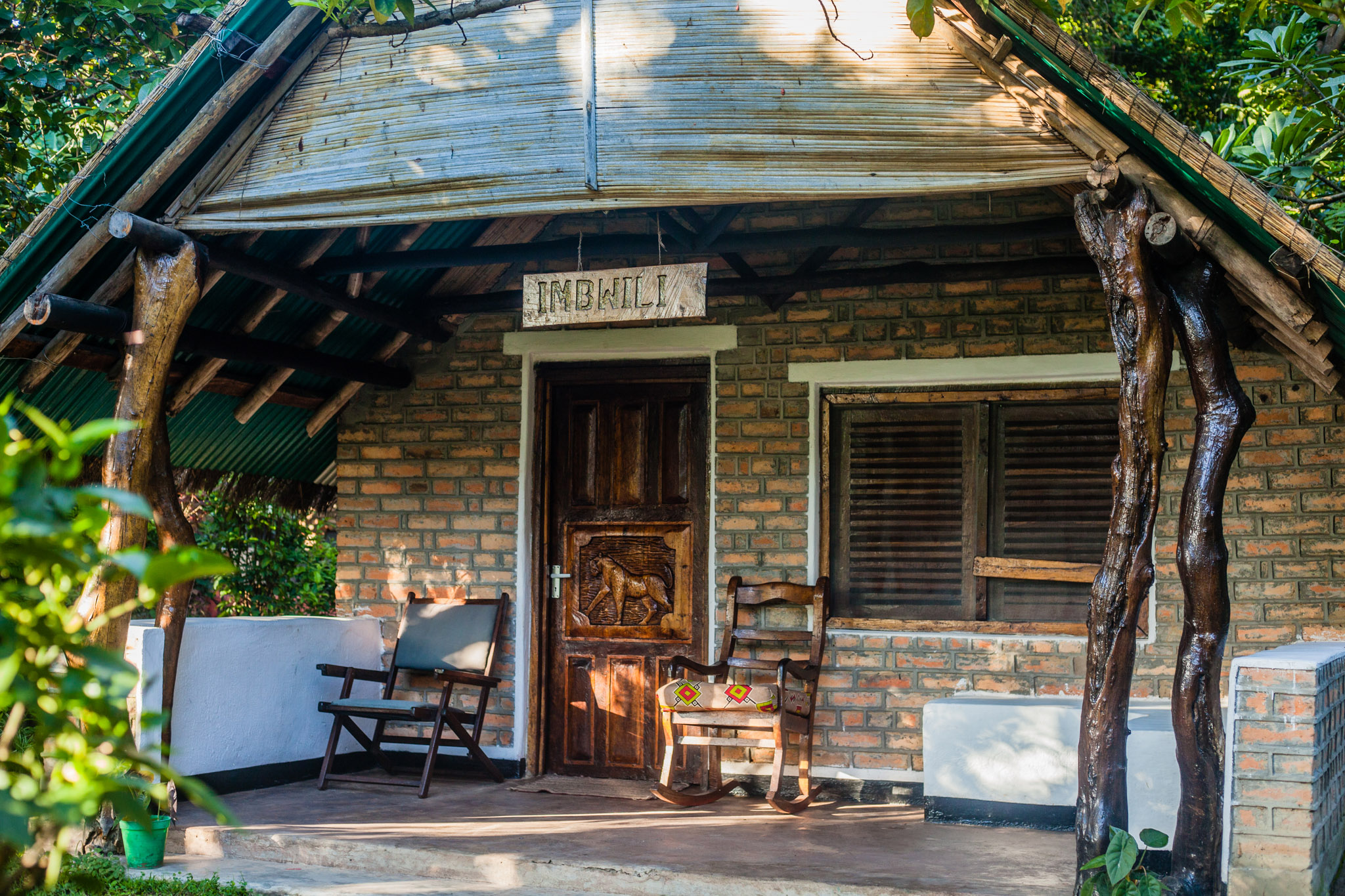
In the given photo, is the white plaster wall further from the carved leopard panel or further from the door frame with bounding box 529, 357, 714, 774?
the carved leopard panel

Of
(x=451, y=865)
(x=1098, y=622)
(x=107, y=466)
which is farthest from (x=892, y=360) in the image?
(x=107, y=466)

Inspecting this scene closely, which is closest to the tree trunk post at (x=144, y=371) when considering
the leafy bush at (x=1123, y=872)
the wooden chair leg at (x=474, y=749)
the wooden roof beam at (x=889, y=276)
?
the wooden roof beam at (x=889, y=276)

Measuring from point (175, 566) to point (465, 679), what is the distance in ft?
15.1

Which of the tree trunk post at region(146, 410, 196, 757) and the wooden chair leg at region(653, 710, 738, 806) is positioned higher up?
the tree trunk post at region(146, 410, 196, 757)

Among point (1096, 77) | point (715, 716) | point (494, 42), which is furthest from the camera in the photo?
point (715, 716)

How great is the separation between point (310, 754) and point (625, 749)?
5.36 ft

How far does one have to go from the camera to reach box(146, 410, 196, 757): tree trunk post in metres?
4.72

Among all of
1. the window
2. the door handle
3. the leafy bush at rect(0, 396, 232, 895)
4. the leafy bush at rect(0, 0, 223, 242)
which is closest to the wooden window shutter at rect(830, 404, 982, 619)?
the window

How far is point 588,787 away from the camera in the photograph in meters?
5.83

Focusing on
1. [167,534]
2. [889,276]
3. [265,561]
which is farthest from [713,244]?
[265,561]

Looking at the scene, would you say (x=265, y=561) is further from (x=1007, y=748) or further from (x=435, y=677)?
(x=1007, y=748)

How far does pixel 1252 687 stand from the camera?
3508 millimetres

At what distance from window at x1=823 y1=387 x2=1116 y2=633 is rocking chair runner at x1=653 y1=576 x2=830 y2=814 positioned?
280mm

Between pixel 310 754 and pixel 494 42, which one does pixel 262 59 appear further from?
pixel 310 754
